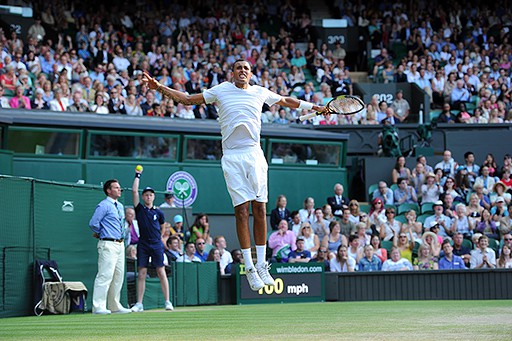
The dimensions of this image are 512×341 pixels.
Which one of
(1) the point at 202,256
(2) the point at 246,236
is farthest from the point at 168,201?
(2) the point at 246,236

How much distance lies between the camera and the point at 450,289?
1927cm

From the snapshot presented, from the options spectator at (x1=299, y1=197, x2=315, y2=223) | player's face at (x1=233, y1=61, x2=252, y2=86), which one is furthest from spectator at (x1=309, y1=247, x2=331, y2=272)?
player's face at (x1=233, y1=61, x2=252, y2=86)

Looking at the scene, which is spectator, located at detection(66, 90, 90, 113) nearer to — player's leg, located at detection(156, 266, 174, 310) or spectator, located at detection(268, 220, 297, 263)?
spectator, located at detection(268, 220, 297, 263)

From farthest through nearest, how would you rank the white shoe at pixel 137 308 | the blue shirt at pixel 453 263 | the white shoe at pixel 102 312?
the blue shirt at pixel 453 263 < the white shoe at pixel 137 308 < the white shoe at pixel 102 312

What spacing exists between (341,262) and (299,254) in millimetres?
909

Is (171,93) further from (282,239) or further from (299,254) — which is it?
(282,239)

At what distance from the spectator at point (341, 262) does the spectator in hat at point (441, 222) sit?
9.39ft

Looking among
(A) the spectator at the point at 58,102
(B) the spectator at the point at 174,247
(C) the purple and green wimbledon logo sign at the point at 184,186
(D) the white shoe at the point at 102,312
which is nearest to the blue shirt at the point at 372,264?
(B) the spectator at the point at 174,247

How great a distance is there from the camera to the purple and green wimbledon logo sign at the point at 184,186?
23750mm

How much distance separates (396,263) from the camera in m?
19.8

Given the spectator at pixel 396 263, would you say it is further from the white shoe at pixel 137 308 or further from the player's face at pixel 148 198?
the white shoe at pixel 137 308

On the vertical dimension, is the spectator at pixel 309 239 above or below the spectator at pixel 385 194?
below

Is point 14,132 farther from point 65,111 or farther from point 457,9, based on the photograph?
point 457,9

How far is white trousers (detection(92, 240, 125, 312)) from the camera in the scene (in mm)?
14797
